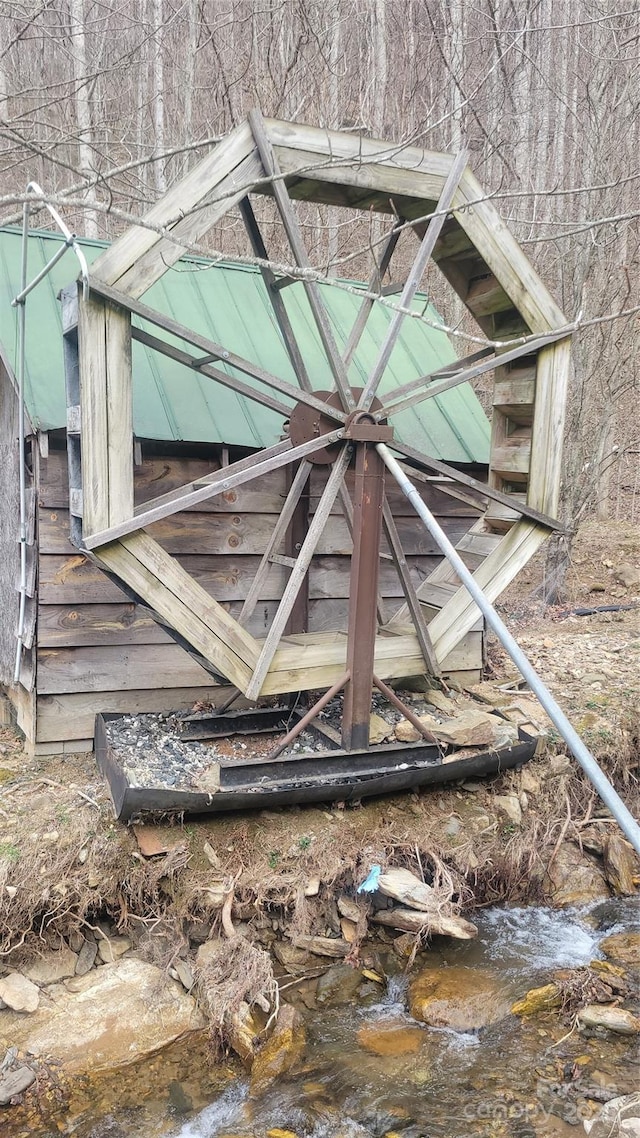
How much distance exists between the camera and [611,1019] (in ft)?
11.4

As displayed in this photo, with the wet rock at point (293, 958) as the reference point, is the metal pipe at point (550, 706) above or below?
above

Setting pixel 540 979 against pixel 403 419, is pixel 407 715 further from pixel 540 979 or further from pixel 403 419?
pixel 403 419

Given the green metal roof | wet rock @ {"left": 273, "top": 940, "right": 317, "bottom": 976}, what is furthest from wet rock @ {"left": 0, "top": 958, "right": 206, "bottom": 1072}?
the green metal roof

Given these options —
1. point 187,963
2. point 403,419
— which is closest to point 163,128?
point 403,419

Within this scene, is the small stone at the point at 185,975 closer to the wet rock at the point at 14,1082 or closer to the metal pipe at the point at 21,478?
the wet rock at the point at 14,1082

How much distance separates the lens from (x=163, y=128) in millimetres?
10688

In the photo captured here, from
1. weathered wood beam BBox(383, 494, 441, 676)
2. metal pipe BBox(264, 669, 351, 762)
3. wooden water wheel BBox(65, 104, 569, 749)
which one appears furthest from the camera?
weathered wood beam BBox(383, 494, 441, 676)

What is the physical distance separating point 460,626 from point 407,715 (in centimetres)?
73

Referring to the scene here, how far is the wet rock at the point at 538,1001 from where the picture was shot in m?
3.58

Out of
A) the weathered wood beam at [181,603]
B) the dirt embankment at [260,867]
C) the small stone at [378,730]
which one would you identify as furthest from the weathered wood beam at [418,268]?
the dirt embankment at [260,867]

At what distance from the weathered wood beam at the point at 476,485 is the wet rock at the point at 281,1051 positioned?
2.83m

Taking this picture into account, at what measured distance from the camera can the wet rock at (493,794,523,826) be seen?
4.50m

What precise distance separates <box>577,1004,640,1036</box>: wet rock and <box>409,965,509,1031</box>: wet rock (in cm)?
34

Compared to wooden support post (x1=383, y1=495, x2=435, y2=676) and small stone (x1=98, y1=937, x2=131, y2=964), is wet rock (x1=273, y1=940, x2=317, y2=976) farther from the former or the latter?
wooden support post (x1=383, y1=495, x2=435, y2=676)
